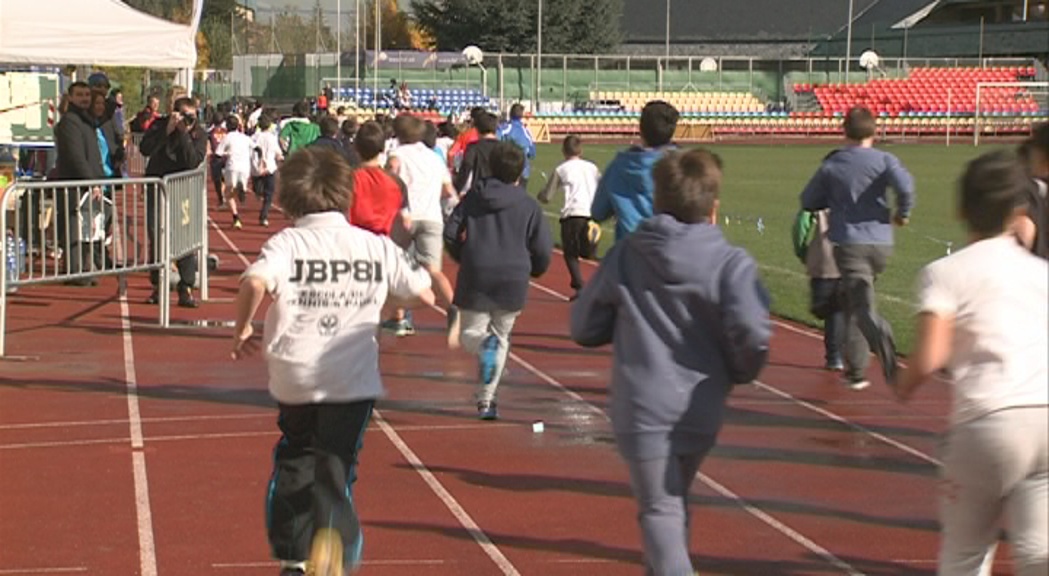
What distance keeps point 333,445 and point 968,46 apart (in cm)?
9597

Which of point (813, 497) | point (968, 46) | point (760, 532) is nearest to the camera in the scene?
point (760, 532)

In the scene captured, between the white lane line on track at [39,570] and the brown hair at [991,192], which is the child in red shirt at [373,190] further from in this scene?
the brown hair at [991,192]

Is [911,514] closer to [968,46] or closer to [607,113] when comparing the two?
[607,113]

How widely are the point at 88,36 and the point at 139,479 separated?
8634 mm

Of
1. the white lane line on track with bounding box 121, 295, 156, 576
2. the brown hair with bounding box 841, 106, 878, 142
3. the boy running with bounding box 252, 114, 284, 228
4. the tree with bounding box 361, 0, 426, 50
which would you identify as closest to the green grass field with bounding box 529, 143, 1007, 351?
the brown hair with bounding box 841, 106, 878, 142

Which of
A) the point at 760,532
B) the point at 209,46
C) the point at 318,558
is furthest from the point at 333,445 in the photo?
the point at 209,46

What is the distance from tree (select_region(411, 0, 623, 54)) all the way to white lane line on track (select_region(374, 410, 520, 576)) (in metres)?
84.3

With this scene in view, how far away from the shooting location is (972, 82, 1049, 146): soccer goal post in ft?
241

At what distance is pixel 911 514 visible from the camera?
26.8 feet

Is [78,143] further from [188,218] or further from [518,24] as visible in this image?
[518,24]

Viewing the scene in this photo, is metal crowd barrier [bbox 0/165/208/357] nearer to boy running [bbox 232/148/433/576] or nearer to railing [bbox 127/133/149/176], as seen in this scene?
boy running [bbox 232/148/433/576]

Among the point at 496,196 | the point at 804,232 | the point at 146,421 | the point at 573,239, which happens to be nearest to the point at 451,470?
the point at 496,196

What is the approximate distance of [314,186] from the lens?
6.39 meters

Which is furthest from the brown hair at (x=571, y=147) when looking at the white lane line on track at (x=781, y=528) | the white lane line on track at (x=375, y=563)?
the white lane line on track at (x=375, y=563)
